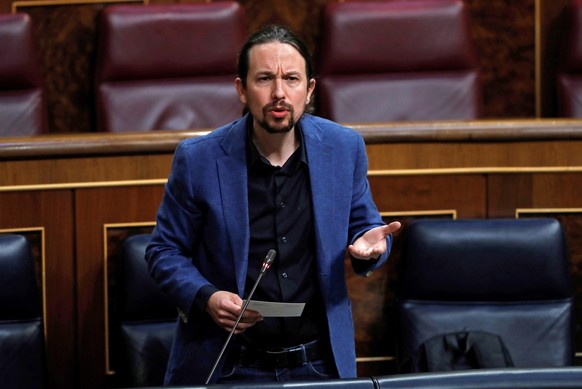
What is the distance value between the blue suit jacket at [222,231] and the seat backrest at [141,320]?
0.13m

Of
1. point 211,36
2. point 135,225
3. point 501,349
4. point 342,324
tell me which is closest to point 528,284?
point 501,349

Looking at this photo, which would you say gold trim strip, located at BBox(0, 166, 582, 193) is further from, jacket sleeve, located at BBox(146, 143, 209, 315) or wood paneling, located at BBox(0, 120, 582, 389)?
jacket sleeve, located at BBox(146, 143, 209, 315)

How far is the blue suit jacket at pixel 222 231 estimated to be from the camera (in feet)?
2.05

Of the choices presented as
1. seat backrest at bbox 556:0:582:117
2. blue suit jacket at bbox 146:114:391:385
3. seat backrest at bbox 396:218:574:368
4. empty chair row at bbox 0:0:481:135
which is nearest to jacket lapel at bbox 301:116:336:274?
blue suit jacket at bbox 146:114:391:385

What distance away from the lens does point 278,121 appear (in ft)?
2.02

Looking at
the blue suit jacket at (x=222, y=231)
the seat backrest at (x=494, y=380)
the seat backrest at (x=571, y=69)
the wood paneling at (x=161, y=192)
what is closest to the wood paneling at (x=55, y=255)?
the wood paneling at (x=161, y=192)

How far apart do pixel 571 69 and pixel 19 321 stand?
673 millimetres

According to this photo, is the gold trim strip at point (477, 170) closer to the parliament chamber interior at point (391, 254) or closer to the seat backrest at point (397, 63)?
the parliament chamber interior at point (391, 254)

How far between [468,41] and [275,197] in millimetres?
519

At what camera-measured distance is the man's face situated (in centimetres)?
61

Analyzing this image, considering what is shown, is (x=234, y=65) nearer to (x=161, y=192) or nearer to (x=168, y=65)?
(x=168, y=65)

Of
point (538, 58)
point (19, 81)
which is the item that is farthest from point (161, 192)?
point (538, 58)

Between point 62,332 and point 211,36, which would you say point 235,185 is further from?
point 211,36

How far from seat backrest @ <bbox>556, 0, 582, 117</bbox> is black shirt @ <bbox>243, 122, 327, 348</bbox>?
530 mm
